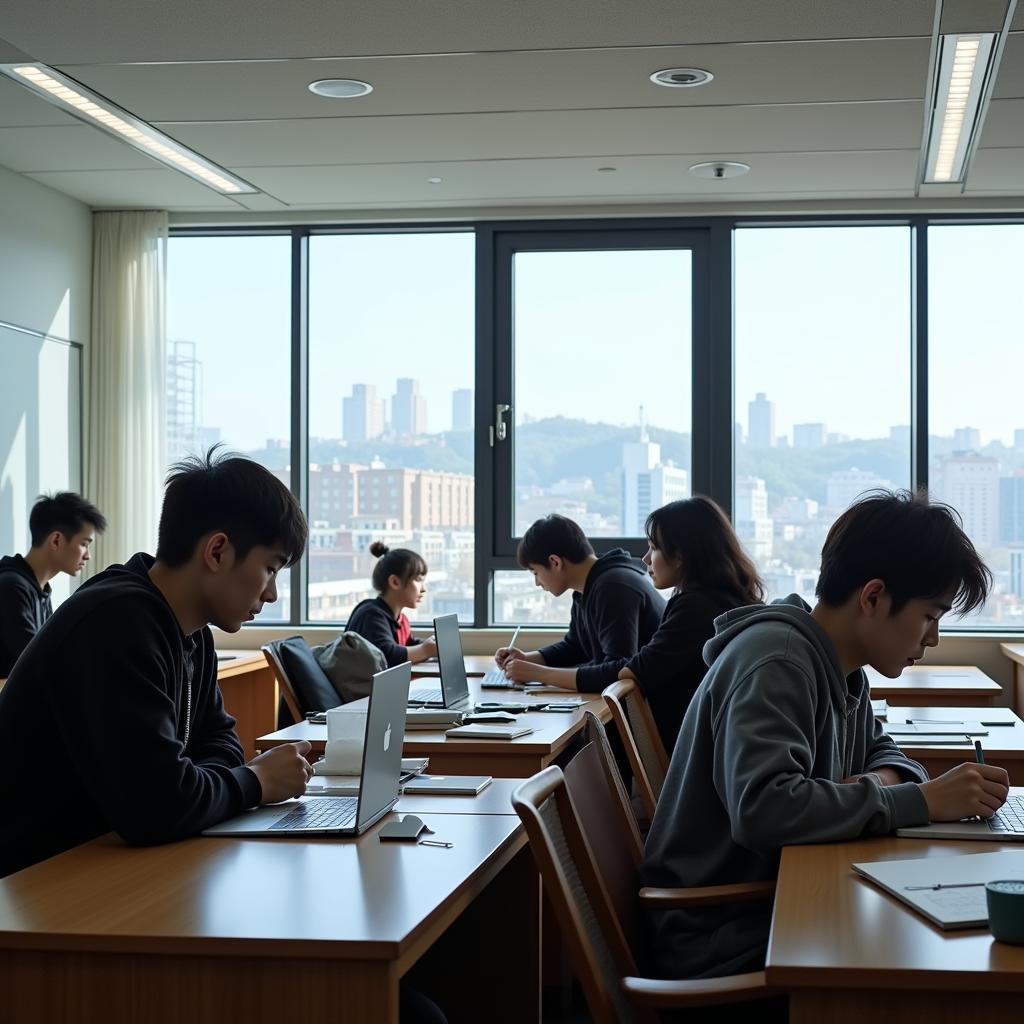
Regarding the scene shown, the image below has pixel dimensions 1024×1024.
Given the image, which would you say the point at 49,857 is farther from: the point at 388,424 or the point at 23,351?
the point at 388,424

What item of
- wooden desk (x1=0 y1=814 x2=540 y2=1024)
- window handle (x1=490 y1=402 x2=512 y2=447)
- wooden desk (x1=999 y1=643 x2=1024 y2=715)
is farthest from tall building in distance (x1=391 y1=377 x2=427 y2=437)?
wooden desk (x1=0 y1=814 x2=540 y2=1024)

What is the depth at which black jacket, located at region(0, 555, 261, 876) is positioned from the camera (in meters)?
1.98

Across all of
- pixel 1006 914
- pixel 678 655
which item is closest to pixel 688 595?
pixel 678 655

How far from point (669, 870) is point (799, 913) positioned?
508mm

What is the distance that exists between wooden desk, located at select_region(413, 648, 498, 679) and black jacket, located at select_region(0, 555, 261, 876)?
291 centimetres

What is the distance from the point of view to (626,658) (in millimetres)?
4441

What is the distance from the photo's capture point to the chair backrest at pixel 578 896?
1.61 meters

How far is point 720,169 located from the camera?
219 inches

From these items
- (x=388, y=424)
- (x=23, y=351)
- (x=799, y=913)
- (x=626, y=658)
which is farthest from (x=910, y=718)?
(x=23, y=351)

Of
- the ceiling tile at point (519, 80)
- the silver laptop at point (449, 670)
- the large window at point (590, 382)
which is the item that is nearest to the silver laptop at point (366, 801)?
the silver laptop at point (449, 670)

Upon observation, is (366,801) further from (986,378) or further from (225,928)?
(986,378)

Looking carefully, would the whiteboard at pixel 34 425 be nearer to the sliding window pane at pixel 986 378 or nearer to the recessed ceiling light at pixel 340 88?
the recessed ceiling light at pixel 340 88

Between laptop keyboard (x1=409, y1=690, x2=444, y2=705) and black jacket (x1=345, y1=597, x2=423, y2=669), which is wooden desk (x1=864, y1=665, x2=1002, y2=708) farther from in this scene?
black jacket (x1=345, y1=597, x2=423, y2=669)

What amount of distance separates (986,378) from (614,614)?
2814 millimetres
